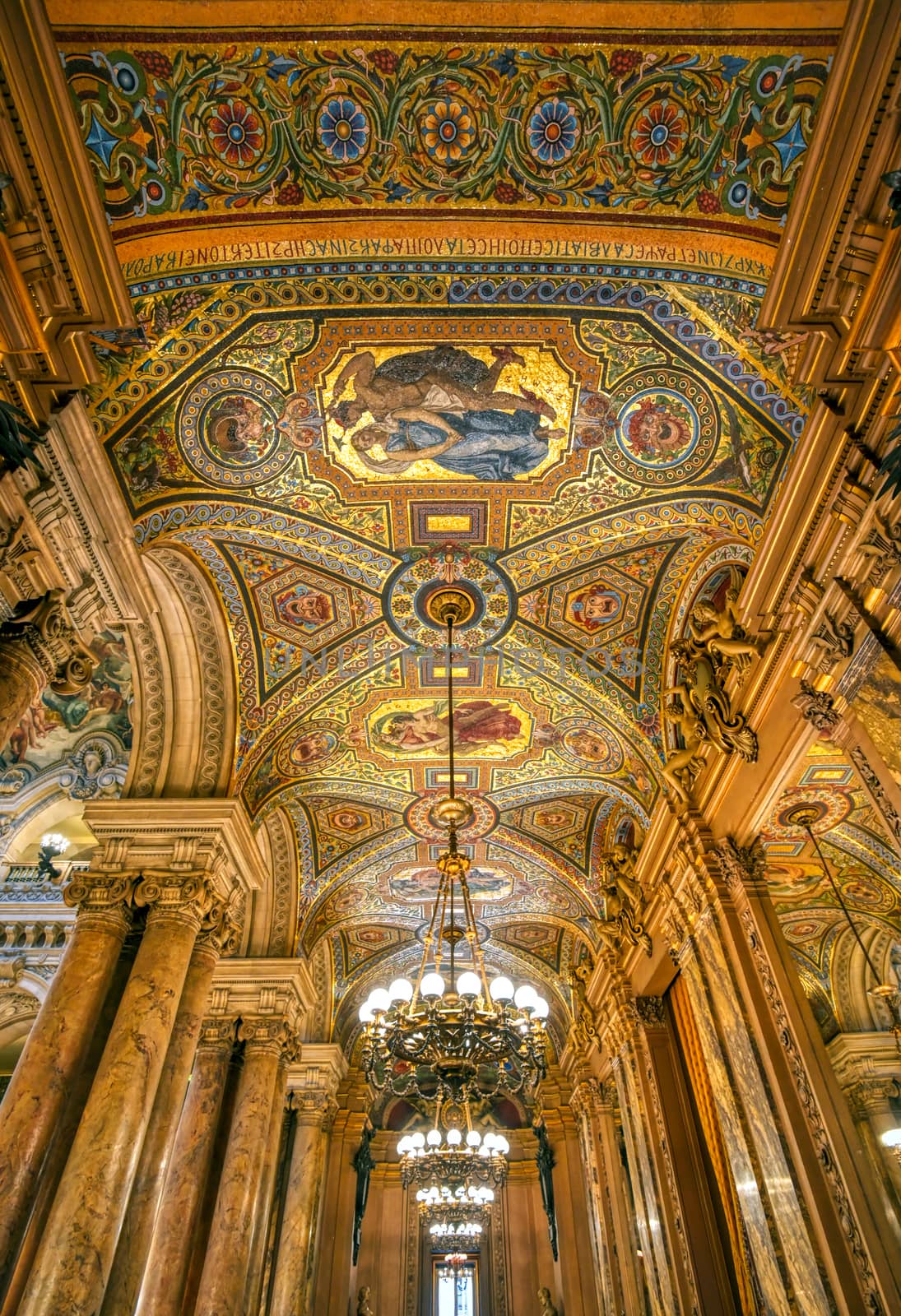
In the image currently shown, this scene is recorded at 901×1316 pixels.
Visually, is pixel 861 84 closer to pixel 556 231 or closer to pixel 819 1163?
pixel 556 231

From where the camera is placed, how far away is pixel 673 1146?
819 cm

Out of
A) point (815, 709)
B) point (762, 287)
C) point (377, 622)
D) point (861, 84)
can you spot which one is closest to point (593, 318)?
point (762, 287)

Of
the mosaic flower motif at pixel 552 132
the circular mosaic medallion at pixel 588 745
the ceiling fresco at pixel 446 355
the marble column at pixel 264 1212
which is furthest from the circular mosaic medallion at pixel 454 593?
the marble column at pixel 264 1212

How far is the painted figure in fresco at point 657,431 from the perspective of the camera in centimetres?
582

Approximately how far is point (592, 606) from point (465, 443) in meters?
2.16

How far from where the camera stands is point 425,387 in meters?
5.85

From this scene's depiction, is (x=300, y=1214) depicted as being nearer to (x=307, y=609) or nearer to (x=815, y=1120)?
(x=815, y=1120)

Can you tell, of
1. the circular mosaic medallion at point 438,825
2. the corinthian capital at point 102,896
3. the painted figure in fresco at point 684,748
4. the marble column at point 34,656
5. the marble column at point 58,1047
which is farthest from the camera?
the circular mosaic medallion at point 438,825

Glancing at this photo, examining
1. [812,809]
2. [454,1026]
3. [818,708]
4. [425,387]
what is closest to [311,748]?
[454,1026]

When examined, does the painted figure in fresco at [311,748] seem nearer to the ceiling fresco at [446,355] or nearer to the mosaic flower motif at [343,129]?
the ceiling fresco at [446,355]

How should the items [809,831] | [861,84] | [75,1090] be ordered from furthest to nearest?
[809,831] < [75,1090] < [861,84]

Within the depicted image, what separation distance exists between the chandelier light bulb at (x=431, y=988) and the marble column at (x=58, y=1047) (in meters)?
2.31

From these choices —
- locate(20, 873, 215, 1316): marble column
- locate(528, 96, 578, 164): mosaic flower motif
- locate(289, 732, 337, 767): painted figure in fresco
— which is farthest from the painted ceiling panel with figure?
locate(20, 873, 215, 1316): marble column

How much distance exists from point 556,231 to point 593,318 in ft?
2.61
